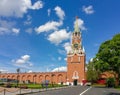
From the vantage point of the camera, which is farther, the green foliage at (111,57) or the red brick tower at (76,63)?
the red brick tower at (76,63)

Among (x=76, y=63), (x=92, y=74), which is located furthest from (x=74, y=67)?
(x=92, y=74)

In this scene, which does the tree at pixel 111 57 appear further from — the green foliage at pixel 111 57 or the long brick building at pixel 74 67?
the long brick building at pixel 74 67

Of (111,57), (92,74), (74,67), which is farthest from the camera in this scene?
(74,67)

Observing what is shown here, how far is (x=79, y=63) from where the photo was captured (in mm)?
111250

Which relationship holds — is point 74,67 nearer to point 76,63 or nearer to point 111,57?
point 76,63

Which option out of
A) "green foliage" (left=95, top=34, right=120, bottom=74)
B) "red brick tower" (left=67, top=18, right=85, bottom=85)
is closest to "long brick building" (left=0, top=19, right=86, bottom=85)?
"red brick tower" (left=67, top=18, right=85, bottom=85)

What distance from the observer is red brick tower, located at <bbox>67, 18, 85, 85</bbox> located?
358 ft

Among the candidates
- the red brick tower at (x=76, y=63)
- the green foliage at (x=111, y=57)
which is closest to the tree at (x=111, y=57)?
the green foliage at (x=111, y=57)

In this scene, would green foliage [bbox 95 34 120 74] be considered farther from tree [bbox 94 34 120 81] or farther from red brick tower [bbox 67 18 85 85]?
red brick tower [bbox 67 18 85 85]

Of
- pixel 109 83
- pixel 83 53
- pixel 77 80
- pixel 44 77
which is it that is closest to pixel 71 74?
pixel 77 80

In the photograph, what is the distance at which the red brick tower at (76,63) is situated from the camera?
109000 mm

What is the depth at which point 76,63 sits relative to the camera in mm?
111812

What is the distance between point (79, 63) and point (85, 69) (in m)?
4.03

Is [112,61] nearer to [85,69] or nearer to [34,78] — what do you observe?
[85,69]
